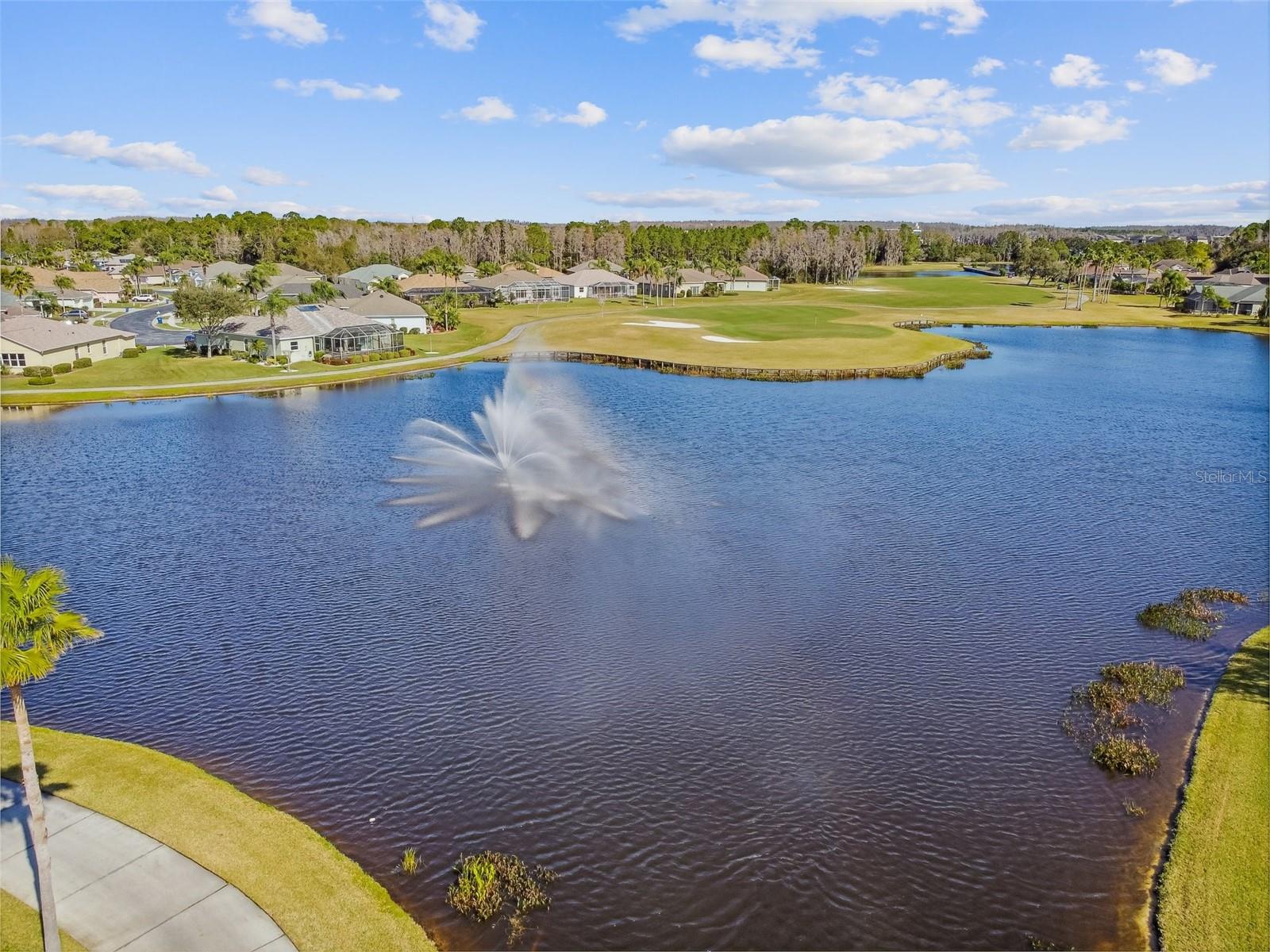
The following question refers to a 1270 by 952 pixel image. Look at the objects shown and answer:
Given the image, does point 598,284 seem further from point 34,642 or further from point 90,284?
point 34,642

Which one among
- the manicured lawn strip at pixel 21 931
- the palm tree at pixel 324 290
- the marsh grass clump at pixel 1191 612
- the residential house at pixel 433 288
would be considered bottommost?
the manicured lawn strip at pixel 21 931

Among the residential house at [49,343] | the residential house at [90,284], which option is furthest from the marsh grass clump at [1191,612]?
the residential house at [90,284]

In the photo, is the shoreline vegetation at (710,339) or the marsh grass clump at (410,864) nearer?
the marsh grass clump at (410,864)

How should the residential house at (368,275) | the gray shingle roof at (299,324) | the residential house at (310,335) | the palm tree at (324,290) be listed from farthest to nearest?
the residential house at (368,275)
the palm tree at (324,290)
the gray shingle roof at (299,324)
the residential house at (310,335)

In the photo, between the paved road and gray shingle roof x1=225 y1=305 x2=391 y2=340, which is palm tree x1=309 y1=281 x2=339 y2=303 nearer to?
gray shingle roof x1=225 y1=305 x2=391 y2=340

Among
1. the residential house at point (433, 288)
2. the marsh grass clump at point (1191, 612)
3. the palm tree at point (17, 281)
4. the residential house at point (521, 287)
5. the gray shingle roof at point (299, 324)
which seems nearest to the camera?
the marsh grass clump at point (1191, 612)

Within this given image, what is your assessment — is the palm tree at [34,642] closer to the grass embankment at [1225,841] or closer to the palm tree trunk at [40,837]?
the palm tree trunk at [40,837]

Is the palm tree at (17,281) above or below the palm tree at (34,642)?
above

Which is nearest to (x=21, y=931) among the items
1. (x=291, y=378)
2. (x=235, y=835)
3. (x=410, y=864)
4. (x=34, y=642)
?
(x=235, y=835)
